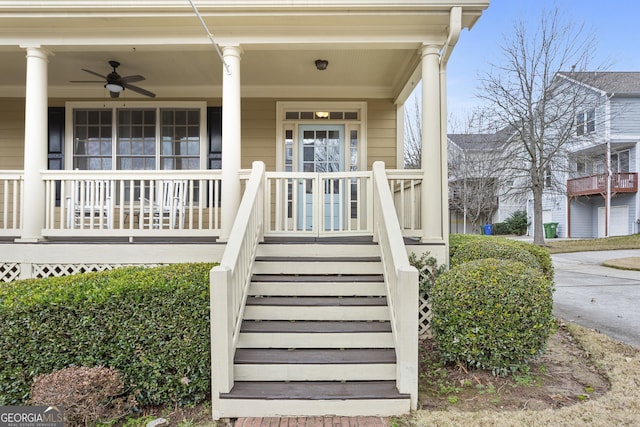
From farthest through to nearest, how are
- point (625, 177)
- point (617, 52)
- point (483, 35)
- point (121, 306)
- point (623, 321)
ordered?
point (483, 35) → point (625, 177) → point (617, 52) → point (623, 321) → point (121, 306)

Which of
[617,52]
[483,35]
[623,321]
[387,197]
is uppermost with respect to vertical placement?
[483,35]

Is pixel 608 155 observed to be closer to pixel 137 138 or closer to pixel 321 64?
pixel 321 64

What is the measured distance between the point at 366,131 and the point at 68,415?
567cm

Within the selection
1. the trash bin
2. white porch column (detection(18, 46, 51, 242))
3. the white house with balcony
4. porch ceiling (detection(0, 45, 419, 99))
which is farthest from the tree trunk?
white porch column (detection(18, 46, 51, 242))

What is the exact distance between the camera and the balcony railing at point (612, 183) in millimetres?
17656

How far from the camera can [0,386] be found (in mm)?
2830

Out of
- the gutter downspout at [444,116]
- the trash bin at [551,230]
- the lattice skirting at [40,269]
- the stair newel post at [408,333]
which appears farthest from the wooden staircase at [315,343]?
the trash bin at [551,230]

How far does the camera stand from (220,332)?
113 inches

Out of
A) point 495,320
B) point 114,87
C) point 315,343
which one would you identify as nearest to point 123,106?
point 114,87

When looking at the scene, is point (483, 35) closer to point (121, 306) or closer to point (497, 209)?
point (497, 209)

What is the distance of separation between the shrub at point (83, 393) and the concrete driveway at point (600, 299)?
509 centimetres

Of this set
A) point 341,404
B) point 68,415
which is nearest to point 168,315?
point 68,415

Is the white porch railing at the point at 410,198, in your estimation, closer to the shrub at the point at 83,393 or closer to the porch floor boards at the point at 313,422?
the porch floor boards at the point at 313,422

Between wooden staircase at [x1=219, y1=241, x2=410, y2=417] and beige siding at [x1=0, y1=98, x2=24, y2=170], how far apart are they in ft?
17.8
